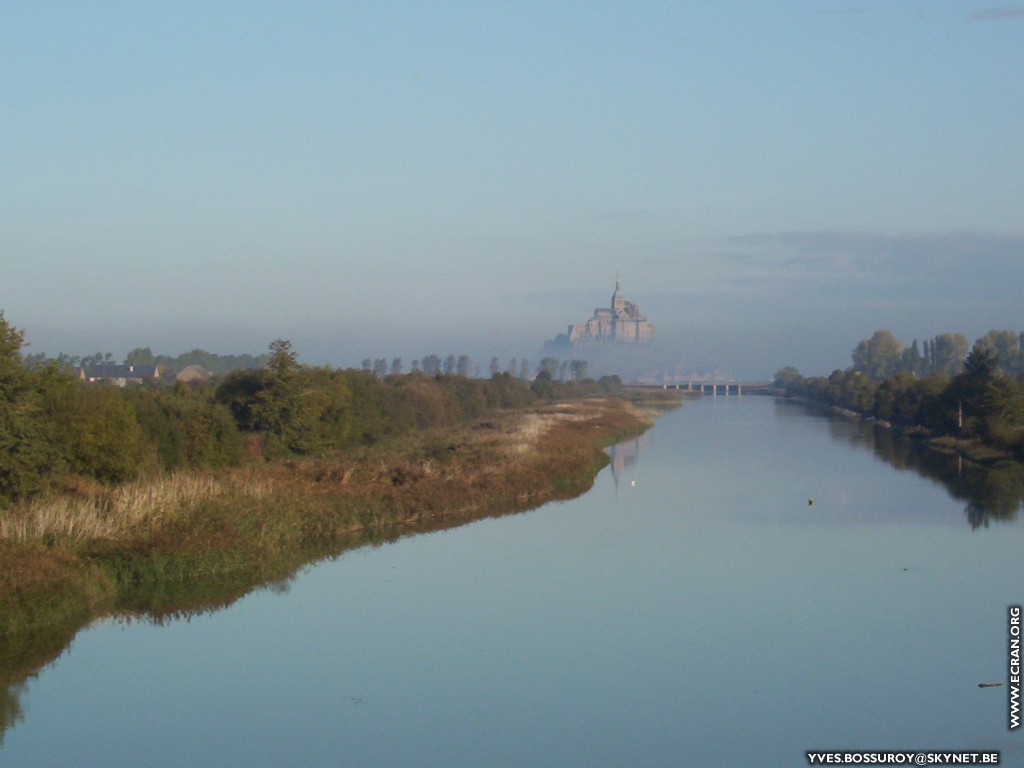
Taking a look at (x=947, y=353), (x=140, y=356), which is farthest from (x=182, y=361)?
(x=947, y=353)

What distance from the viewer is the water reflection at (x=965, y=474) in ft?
81.5

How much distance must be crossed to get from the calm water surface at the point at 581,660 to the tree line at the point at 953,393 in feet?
57.9

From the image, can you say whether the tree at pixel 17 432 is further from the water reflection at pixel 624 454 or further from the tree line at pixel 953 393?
the tree line at pixel 953 393

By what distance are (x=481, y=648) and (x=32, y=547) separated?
535 cm

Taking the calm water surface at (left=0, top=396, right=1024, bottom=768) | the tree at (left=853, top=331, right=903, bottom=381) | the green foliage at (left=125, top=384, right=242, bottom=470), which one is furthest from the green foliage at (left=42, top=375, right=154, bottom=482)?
the tree at (left=853, top=331, right=903, bottom=381)

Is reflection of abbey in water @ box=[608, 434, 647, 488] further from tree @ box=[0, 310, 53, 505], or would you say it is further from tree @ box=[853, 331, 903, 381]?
tree @ box=[853, 331, 903, 381]

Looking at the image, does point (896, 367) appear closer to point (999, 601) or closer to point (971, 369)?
point (971, 369)

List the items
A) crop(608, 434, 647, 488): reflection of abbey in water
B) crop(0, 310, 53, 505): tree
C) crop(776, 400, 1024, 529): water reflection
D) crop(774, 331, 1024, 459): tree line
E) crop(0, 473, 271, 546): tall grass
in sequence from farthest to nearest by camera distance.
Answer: crop(774, 331, 1024, 459): tree line
crop(608, 434, 647, 488): reflection of abbey in water
crop(776, 400, 1024, 529): water reflection
crop(0, 310, 53, 505): tree
crop(0, 473, 271, 546): tall grass

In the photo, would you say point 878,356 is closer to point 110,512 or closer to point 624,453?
point 624,453

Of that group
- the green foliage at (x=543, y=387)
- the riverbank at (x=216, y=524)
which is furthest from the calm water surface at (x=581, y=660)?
the green foliage at (x=543, y=387)

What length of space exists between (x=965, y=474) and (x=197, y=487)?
23.1 metres

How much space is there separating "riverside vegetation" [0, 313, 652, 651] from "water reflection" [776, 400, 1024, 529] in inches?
365

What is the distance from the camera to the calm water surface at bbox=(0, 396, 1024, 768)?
32.4 feet

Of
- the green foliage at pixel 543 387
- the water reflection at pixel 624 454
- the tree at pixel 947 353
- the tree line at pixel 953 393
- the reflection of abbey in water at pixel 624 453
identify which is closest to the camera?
the water reflection at pixel 624 454
